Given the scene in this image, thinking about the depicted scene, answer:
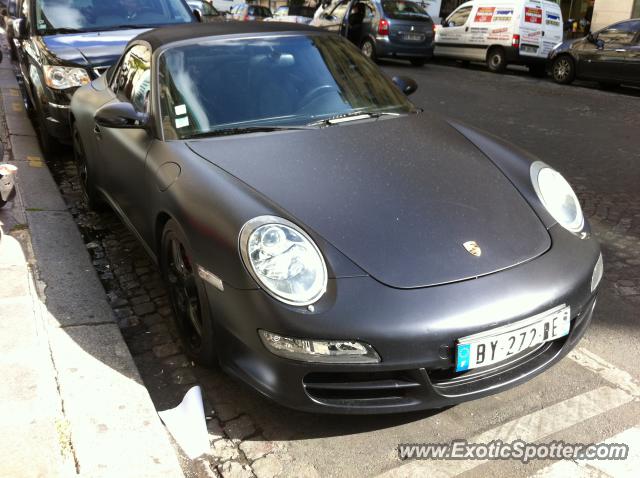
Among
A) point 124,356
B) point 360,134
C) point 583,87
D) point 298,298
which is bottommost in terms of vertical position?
point 583,87

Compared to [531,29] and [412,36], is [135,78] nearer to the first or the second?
[412,36]

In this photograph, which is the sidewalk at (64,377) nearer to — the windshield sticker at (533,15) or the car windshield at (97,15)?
the car windshield at (97,15)

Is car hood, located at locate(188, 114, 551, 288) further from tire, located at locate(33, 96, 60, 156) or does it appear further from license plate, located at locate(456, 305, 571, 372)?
tire, located at locate(33, 96, 60, 156)

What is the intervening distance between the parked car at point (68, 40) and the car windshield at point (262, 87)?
2633 millimetres

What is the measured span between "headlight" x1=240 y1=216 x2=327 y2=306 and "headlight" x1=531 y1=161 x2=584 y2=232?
1.16 meters

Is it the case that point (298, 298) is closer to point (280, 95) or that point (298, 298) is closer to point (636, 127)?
point (280, 95)

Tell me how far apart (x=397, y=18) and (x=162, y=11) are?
9687 mm

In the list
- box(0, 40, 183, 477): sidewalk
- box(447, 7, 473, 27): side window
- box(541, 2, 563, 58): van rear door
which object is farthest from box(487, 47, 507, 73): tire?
box(0, 40, 183, 477): sidewalk

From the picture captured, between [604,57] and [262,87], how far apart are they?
10.6 m

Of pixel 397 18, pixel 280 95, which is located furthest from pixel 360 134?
pixel 397 18

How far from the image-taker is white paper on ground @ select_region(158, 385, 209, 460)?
2484 mm

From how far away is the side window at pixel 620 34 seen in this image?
11.7 m

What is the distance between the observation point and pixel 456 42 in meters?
16.1

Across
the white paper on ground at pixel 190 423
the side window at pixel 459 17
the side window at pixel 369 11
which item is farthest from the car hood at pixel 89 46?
the side window at pixel 459 17
